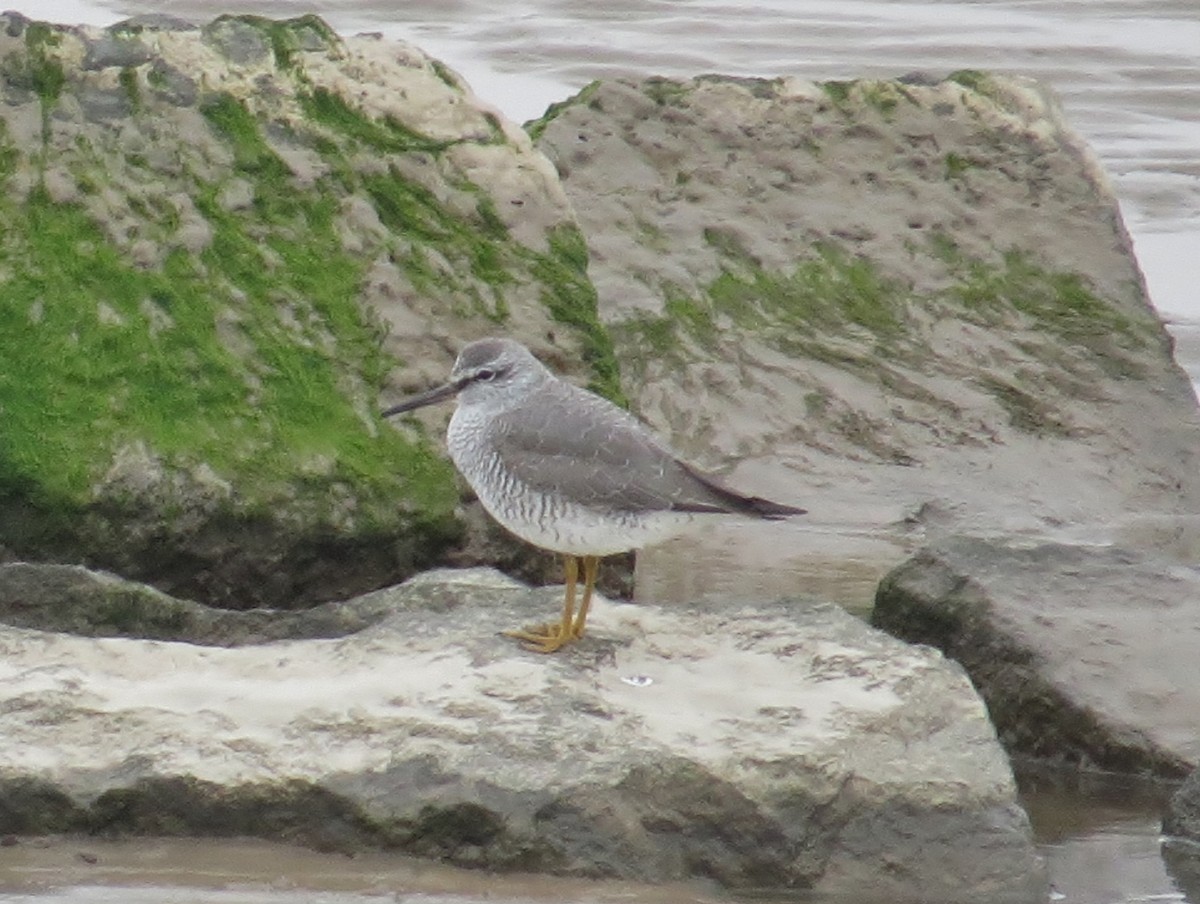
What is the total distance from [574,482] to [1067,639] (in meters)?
1.66

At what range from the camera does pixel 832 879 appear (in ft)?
17.4

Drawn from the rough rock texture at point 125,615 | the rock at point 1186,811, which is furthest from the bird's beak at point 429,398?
the rock at point 1186,811

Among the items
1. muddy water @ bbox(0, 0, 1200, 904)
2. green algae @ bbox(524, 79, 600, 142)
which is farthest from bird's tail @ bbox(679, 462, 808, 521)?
green algae @ bbox(524, 79, 600, 142)

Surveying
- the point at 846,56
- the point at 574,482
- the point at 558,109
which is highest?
the point at 558,109

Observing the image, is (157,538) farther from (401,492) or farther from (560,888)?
(560,888)

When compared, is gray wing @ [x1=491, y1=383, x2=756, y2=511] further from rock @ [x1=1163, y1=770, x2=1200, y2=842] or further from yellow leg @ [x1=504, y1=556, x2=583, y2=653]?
rock @ [x1=1163, y1=770, x2=1200, y2=842]

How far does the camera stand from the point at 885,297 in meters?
10.0

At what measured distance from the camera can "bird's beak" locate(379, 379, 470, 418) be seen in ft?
21.6

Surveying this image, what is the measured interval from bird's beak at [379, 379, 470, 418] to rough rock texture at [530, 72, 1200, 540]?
7.98 ft

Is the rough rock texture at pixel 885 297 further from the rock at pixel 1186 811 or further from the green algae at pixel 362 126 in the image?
the rock at pixel 1186 811

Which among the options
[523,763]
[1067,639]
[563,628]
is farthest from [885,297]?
[523,763]

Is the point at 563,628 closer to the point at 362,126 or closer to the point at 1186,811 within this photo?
the point at 1186,811

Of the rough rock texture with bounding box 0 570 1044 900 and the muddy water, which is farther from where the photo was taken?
the muddy water

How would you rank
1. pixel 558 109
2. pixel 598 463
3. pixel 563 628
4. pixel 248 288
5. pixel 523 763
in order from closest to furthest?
pixel 523 763
pixel 563 628
pixel 598 463
pixel 248 288
pixel 558 109
